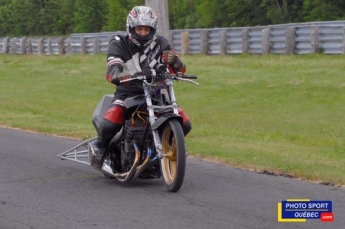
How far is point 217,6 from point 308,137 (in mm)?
60614

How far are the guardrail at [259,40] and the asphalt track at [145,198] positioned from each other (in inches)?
732

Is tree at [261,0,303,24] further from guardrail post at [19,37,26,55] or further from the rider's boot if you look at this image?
the rider's boot

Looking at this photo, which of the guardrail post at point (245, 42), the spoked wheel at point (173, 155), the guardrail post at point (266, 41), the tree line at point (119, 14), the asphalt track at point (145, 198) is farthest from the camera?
the tree line at point (119, 14)

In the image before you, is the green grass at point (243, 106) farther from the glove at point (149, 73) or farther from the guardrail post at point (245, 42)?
the glove at point (149, 73)

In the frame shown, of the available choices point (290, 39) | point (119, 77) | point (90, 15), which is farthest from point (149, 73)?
point (90, 15)

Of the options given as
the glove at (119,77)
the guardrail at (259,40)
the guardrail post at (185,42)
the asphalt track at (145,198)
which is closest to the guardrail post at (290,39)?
the guardrail at (259,40)

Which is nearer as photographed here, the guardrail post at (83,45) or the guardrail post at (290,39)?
the guardrail post at (290,39)

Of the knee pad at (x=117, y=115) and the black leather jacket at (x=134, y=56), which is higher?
the black leather jacket at (x=134, y=56)

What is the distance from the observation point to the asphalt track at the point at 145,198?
7477 millimetres

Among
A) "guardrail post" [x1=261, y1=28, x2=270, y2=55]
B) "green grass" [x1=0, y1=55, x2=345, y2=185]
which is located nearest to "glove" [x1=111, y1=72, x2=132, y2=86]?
"green grass" [x1=0, y1=55, x2=345, y2=185]

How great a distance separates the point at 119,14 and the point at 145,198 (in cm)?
7092

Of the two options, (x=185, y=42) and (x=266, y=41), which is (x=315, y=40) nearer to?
(x=266, y=41)

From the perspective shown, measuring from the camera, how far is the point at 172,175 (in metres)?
8.89


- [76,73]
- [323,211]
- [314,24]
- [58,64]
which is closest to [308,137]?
[323,211]
